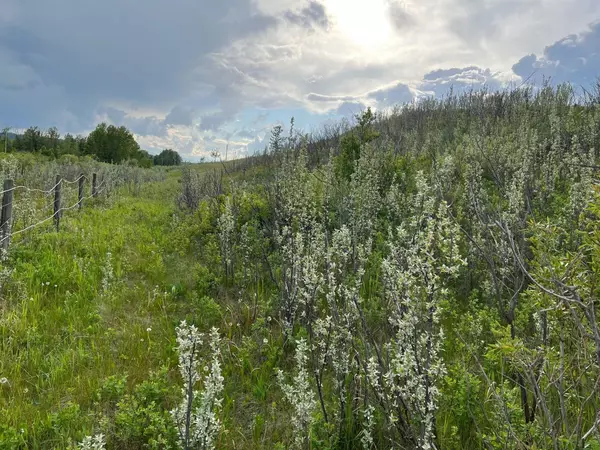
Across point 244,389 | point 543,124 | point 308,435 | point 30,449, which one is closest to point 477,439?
point 308,435

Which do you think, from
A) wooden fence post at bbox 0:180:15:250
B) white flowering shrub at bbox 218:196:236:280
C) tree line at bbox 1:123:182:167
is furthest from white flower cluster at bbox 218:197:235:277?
tree line at bbox 1:123:182:167

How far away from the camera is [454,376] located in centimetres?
332

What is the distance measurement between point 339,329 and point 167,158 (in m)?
88.9

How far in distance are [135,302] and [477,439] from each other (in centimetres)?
491

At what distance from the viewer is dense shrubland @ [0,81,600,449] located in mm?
2379

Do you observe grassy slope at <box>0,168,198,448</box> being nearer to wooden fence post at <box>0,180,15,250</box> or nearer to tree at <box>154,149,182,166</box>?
wooden fence post at <box>0,180,15,250</box>

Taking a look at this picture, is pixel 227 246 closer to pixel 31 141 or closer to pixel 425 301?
pixel 425 301

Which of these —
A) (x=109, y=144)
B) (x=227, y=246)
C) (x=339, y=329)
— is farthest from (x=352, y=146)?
(x=109, y=144)

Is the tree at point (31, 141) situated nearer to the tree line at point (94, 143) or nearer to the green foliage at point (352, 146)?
the tree line at point (94, 143)

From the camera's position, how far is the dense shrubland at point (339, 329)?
2.38m

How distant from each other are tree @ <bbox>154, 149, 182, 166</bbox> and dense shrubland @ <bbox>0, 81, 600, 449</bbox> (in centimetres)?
7875

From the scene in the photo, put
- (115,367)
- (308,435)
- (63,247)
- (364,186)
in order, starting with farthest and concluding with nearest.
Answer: (63,247)
(364,186)
(115,367)
(308,435)

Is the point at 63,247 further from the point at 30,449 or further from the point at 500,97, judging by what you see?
the point at 500,97

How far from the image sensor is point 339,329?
3.37 m
